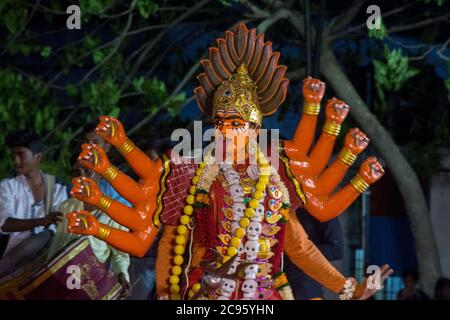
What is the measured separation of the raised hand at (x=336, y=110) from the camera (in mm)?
5344

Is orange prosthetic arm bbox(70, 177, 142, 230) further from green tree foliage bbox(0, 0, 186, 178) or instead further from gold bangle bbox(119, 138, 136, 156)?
green tree foliage bbox(0, 0, 186, 178)

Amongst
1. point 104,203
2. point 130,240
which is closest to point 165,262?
point 130,240

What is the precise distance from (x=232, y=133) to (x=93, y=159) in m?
0.66

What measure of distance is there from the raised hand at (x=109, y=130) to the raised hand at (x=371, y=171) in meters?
1.17

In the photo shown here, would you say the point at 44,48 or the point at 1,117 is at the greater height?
the point at 44,48

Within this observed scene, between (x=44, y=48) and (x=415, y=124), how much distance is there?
3.57 m

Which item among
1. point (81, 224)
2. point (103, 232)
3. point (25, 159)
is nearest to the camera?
point (81, 224)

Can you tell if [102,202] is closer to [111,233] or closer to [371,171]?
[111,233]

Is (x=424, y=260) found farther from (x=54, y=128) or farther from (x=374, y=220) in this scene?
(x=54, y=128)

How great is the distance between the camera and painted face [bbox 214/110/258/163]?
205 inches

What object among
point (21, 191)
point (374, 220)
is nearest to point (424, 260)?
point (374, 220)

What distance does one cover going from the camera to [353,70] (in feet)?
35.0

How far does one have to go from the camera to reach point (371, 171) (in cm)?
532

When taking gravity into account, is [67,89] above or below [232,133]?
above
